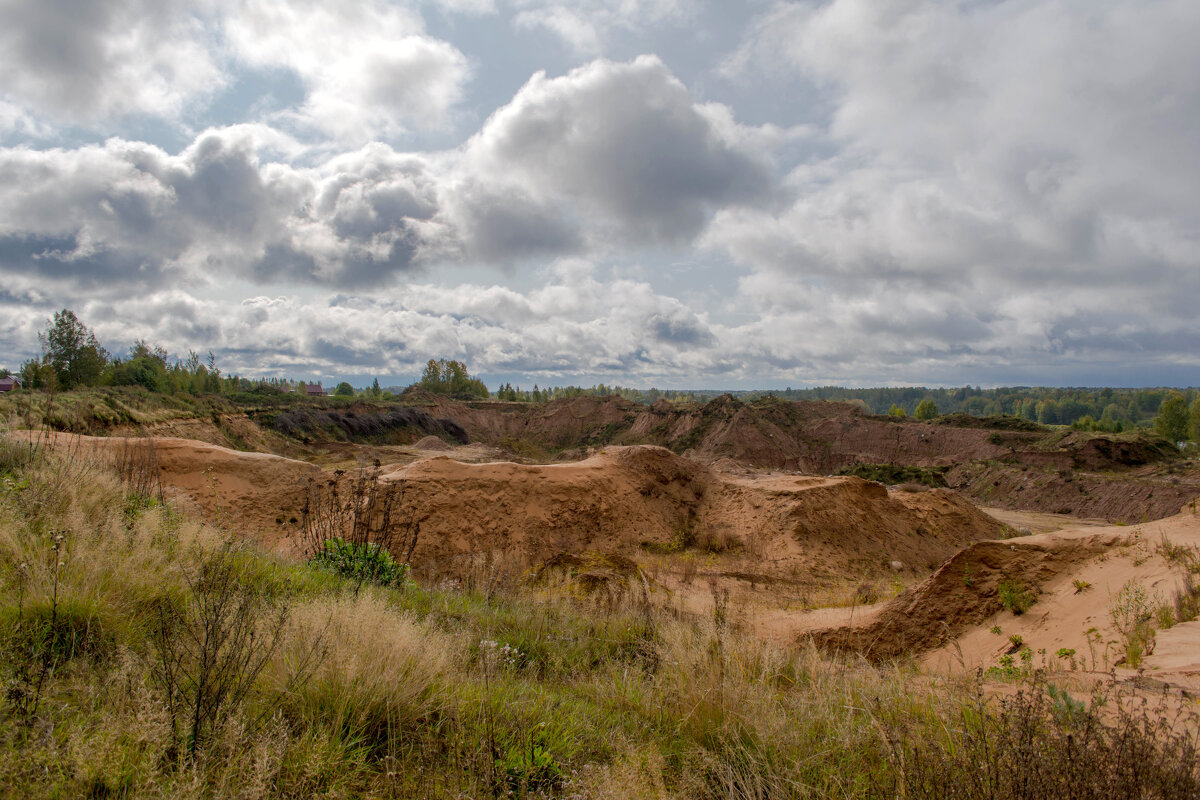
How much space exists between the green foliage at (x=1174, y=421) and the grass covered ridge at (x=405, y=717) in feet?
262

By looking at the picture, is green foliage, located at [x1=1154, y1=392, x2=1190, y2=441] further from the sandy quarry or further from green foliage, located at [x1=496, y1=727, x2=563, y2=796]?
green foliage, located at [x1=496, y1=727, x2=563, y2=796]

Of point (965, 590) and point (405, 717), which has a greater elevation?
point (405, 717)

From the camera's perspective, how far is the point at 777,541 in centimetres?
1564

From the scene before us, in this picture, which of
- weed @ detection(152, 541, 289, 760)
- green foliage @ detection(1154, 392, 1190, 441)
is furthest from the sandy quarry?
green foliage @ detection(1154, 392, 1190, 441)

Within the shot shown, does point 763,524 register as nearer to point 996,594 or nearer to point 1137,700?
point 996,594

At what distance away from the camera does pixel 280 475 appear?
14.0 m

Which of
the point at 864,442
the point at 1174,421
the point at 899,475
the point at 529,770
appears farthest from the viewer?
the point at 1174,421

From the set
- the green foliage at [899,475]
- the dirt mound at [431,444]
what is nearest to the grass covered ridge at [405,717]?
the green foliage at [899,475]

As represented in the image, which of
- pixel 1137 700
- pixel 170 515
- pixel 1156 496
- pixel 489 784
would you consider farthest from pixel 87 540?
pixel 1156 496

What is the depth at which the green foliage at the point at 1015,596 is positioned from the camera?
764 centimetres

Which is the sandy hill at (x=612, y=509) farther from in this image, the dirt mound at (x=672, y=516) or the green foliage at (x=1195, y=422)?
the green foliage at (x=1195, y=422)

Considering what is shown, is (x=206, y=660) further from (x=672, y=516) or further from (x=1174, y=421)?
(x=1174, y=421)

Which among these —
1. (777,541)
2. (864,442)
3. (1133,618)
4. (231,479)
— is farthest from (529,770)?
(864,442)

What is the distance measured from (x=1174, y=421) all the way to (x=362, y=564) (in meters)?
83.7
